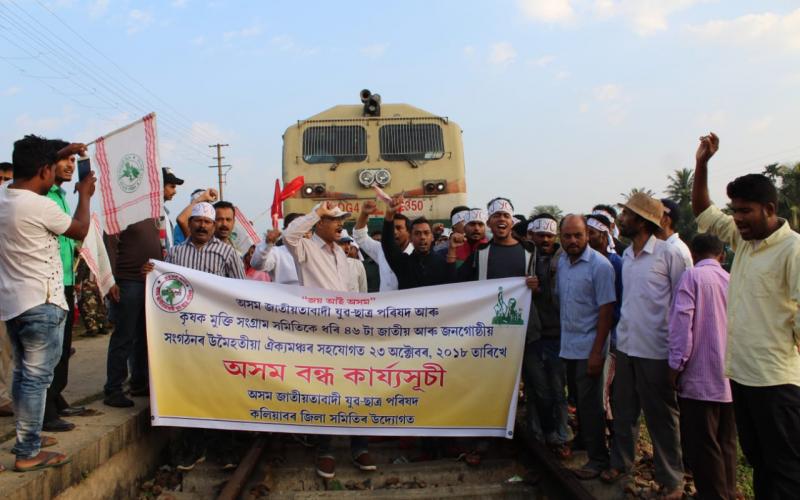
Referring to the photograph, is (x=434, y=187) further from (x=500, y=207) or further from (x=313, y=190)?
(x=500, y=207)

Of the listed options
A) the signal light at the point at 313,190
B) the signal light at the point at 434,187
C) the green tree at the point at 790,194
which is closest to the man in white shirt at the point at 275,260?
the signal light at the point at 313,190

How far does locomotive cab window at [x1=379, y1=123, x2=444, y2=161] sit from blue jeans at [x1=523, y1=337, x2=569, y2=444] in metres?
5.88

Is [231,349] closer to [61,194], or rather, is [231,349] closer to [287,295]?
[287,295]

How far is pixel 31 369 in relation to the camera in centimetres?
388

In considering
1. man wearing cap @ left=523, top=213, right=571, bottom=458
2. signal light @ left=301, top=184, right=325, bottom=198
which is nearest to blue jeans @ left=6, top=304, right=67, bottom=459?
man wearing cap @ left=523, top=213, right=571, bottom=458

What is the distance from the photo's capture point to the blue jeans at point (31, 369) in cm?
388

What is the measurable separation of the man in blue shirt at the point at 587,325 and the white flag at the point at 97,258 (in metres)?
3.58

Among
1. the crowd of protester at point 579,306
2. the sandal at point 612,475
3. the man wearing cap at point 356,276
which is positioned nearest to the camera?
the crowd of protester at point 579,306

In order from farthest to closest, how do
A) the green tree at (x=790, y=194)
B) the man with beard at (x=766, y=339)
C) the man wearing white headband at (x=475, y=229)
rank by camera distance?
the green tree at (x=790, y=194) < the man wearing white headband at (x=475, y=229) < the man with beard at (x=766, y=339)

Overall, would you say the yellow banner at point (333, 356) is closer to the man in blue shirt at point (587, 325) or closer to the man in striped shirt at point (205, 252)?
the man in striped shirt at point (205, 252)

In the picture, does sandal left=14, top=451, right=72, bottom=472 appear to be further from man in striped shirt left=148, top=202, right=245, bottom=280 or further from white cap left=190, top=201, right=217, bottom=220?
white cap left=190, top=201, right=217, bottom=220

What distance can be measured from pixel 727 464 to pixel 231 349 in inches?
138

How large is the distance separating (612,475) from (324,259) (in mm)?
2712

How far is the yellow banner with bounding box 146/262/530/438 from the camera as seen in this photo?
503 cm
